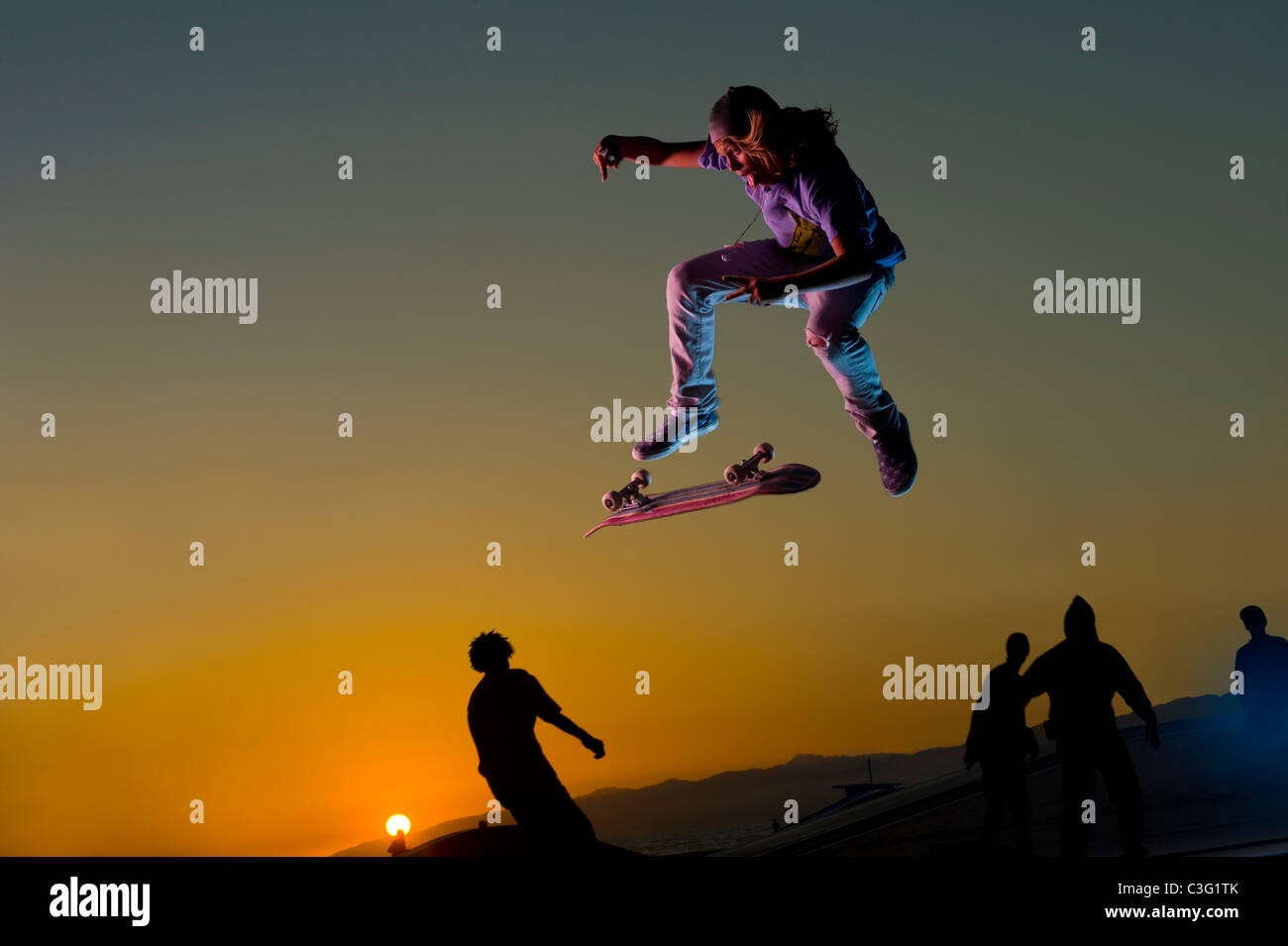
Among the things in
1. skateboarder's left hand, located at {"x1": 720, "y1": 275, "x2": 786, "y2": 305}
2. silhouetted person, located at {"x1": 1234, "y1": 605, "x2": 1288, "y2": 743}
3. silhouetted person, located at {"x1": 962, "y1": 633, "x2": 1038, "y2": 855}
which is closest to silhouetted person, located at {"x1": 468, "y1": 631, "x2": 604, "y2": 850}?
silhouetted person, located at {"x1": 962, "y1": 633, "x2": 1038, "y2": 855}

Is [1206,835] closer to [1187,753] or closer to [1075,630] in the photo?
[1187,753]

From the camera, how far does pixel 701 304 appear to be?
7.34 metres

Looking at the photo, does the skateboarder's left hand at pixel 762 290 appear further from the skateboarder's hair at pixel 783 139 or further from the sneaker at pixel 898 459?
the sneaker at pixel 898 459

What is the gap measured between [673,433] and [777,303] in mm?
1314

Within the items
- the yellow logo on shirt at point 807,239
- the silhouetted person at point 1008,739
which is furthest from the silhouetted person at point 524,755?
the yellow logo on shirt at point 807,239

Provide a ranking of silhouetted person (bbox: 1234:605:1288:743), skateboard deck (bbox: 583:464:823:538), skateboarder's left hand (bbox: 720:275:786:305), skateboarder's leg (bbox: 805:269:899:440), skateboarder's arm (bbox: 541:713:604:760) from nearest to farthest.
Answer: skateboarder's left hand (bbox: 720:275:786:305), skateboarder's arm (bbox: 541:713:604:760), skateboarder's leg (bbox: 805:269:899:440), silhouetted person (bbox: 1234:605:1288:743), skateboard deck (bbox: 583:464:823:538)

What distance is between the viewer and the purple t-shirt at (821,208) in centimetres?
652

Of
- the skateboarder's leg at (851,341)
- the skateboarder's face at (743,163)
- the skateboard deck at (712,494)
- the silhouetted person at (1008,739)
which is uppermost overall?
the skateboarder's face at (743,163)

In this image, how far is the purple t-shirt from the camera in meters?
6.52

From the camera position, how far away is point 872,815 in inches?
310

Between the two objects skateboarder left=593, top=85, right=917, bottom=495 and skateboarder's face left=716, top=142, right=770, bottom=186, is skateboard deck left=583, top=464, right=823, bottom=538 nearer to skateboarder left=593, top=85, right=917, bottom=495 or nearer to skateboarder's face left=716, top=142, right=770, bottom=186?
skateboarder left=593, top=85, right=917, bottom=495

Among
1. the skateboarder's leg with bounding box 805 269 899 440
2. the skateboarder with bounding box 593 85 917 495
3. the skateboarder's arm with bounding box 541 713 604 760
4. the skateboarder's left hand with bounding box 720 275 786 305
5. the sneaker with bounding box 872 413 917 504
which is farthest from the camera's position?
the sneaker with bounding box 872 413 917 504

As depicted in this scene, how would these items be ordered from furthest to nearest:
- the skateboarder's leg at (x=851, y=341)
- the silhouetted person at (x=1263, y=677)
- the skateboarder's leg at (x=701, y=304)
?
the silhouetted person at (x=1263, y=677) → the skateboarder's leg at (x=701, y=304) → the skateboarder's leg at (x=851, y=341)
